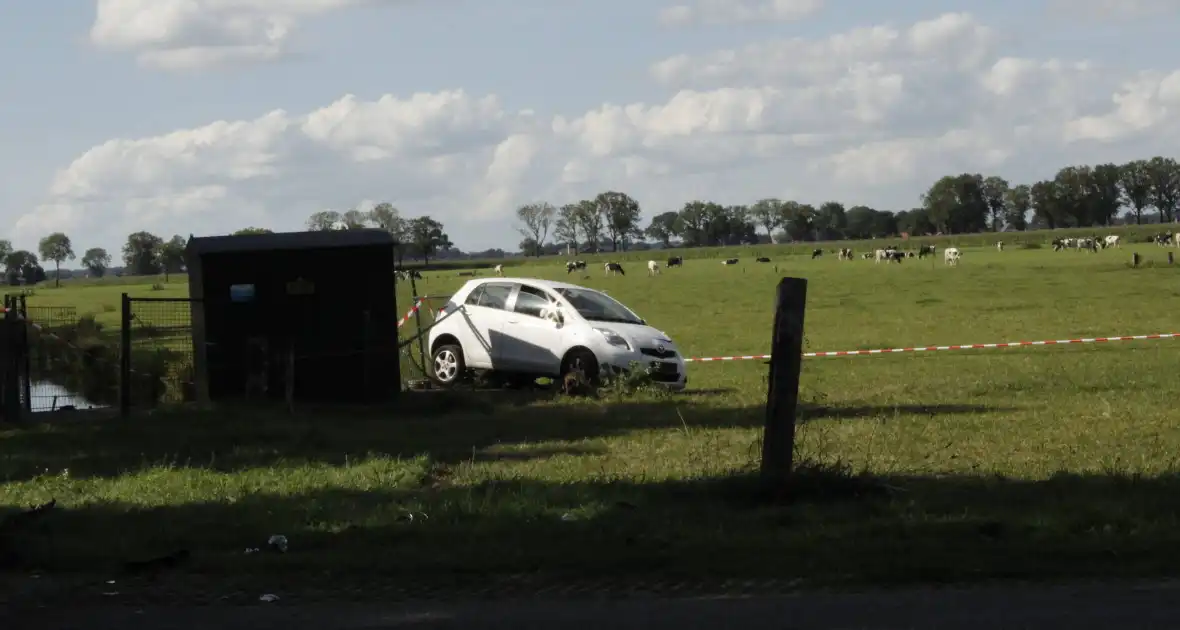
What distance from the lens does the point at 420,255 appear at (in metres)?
152

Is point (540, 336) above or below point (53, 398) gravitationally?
above

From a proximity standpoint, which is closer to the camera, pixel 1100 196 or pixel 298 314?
pixel 298 314

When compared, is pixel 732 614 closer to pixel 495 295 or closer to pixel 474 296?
pixel 495 295

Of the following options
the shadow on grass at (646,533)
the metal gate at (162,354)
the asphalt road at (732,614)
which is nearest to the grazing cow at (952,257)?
the metal gate at (162,354)

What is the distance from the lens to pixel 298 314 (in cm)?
1998

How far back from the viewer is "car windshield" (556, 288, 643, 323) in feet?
71.5

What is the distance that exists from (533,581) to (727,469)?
4.32 m

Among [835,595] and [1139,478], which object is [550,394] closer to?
[1139,478]

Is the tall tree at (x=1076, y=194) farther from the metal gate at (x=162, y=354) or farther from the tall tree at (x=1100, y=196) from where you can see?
the metal gate at (x=162, y=354)

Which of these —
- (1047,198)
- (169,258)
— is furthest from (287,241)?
(1047,198)

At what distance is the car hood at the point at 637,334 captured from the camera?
69.6 feet

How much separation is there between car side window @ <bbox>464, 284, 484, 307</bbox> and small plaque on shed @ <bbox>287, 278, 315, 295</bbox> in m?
3.27

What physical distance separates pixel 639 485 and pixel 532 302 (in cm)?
1129

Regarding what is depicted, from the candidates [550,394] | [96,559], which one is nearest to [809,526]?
[96,559]
